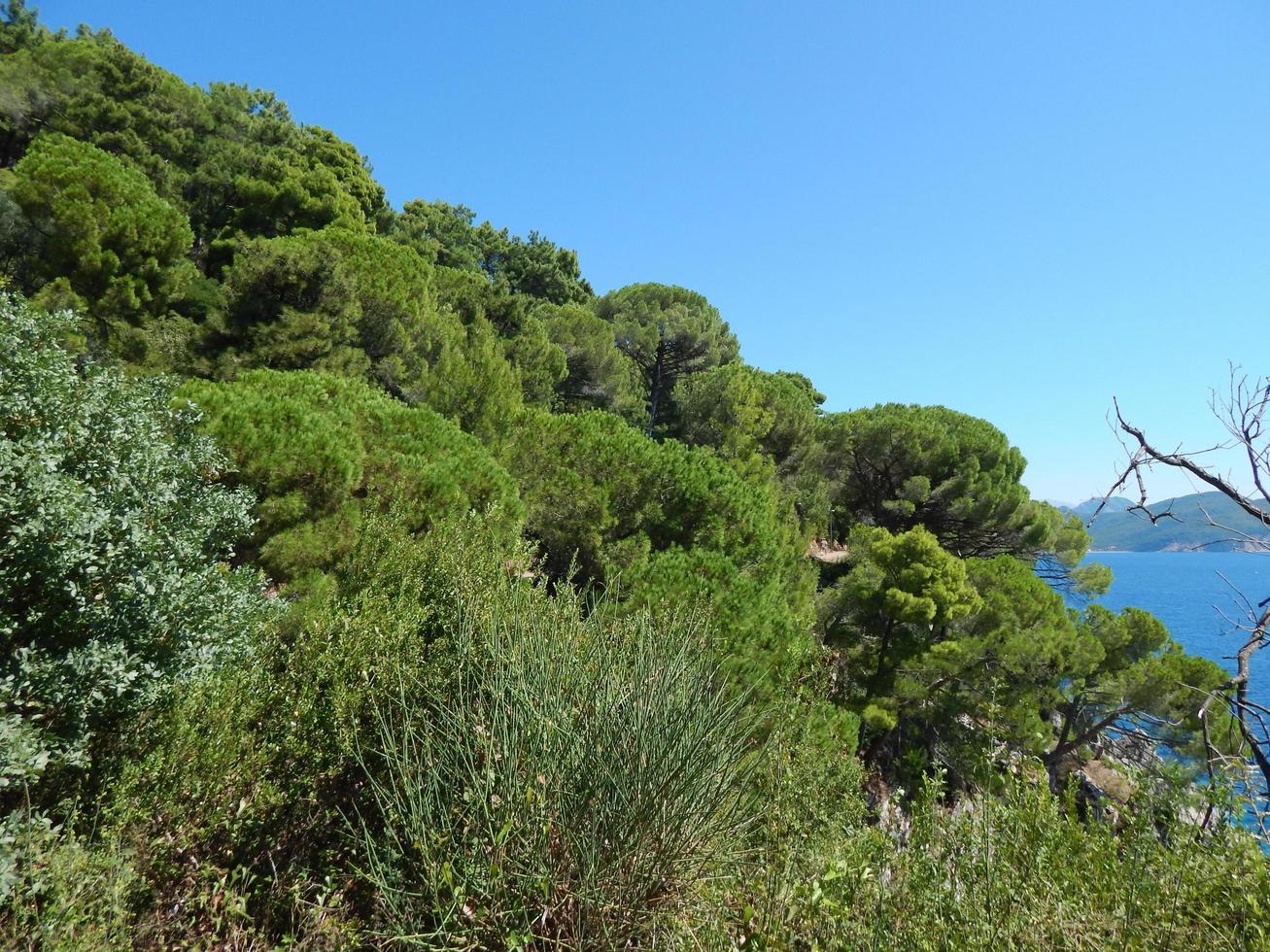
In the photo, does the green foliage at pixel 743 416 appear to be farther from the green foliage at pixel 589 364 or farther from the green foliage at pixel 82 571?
the green foliage at pixel 82 571

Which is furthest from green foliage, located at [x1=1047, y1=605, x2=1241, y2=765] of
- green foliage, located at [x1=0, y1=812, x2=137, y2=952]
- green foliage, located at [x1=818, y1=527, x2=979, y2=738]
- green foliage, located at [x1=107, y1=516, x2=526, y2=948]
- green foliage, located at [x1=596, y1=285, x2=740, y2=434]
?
green foliage, located at [x1=596, y1=285, x2=740, y2=434]

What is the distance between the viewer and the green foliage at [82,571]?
8.91 ft

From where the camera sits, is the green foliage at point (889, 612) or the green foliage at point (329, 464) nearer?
the green foliage at point (329, 464)

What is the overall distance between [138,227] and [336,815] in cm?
1161

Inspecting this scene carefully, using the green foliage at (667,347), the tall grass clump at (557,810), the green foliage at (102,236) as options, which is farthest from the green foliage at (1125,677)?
the green foliage at (102,236)

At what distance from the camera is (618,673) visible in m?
3.58

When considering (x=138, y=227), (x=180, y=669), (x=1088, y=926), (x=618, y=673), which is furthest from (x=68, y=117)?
(x=1088, y=926)

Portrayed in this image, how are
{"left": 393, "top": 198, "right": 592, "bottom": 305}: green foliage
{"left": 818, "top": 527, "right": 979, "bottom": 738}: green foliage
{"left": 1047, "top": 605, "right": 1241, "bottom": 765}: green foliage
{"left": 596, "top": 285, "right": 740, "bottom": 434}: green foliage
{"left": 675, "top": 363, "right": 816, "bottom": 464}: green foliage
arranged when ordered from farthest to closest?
1. {"left": 393, "top": 198, "right": 592, "bottom": 305}: green foliage
2. {"left": 596, "top": 285, "right": 740, "bottom": 434}: green foliage
3. {"left": 675, "top": 363, "right": 816, "bottom": 464}: green foliage
4. {"left": 818, "top": 527, "right": 979, "bottom": 738}: green foliage
5. {"left": 1047, "top": 605, "right": 1241, "bottom": 765}: green foliage

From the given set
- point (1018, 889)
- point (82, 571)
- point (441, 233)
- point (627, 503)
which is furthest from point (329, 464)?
point (441, 233)

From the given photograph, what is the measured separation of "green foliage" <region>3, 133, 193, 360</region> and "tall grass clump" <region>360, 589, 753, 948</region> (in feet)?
36.0

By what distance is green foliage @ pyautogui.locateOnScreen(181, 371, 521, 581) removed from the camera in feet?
16.2

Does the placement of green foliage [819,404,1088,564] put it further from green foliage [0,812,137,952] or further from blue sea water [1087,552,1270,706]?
green foliage [0,812,137,952]

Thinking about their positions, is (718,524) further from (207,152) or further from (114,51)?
(114,51)

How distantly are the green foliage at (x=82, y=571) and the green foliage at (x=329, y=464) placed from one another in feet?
4.07
